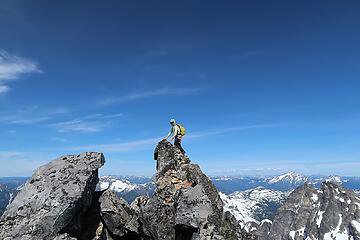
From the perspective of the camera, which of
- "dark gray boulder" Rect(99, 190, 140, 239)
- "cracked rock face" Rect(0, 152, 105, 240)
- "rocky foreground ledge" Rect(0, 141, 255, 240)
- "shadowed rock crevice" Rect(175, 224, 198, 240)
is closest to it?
"cracked rock face" Rect(0, 152, 105, 240)

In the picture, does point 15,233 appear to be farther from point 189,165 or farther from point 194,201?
point 189,165

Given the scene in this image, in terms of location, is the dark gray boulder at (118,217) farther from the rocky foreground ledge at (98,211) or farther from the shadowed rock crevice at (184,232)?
the shadowed rock crevice at (184,232)

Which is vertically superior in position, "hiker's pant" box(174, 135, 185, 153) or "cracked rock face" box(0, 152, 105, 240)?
"hiker's pant" box(174, 135, 185, 153)

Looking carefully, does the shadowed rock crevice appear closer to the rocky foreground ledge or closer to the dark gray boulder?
the rocky foreground ledge

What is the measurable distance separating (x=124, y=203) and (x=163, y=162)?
18.2 ft

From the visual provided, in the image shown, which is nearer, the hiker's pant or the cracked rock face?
the cracked rock face

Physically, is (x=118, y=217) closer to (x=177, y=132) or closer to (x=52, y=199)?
(x=52, y=199)

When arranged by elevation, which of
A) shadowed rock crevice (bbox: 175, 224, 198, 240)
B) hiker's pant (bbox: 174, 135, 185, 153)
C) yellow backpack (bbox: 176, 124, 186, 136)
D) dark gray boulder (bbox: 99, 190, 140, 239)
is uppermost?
yellow backpack (bbox: 176, 124, 186, 136)

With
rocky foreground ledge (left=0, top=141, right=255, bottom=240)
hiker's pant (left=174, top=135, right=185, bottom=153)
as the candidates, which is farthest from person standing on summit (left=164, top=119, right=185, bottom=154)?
rocky foreground ledge (left=0, top=141, right=255, bottom=240)

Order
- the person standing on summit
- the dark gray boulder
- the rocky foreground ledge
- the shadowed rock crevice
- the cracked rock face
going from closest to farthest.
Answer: the cracked rock face → the rocky foreground ledge → the shadowed rock crevice → the dark gray boulder → the person standing on summit

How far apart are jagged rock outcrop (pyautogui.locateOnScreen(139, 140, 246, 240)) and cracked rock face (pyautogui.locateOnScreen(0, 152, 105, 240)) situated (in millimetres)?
4672

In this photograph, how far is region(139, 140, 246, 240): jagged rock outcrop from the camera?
2348 cm

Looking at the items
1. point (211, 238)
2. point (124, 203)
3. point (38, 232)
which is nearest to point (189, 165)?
point (124, 203)

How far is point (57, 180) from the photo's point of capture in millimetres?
23031
